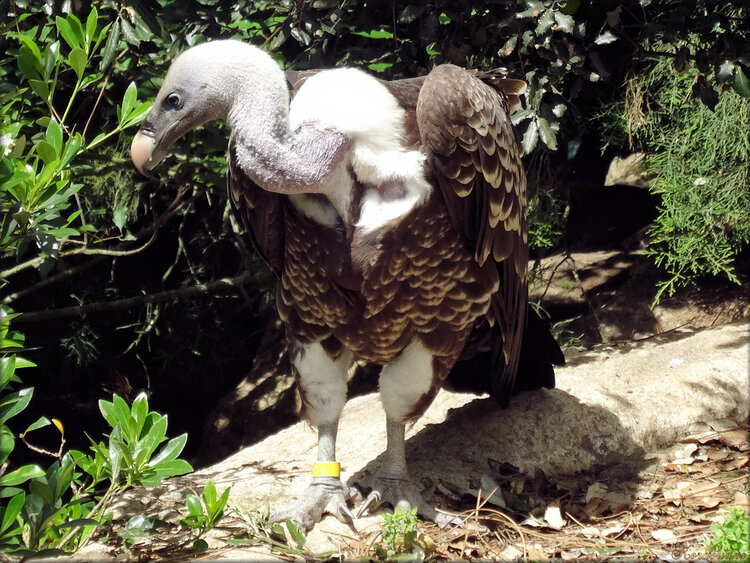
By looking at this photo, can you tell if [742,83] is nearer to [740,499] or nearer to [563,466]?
[740,499]

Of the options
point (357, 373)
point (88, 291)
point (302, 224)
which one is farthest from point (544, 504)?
point (88, 291)

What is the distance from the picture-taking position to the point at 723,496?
3352mm

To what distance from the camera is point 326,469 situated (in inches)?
128

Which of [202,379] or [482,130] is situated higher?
[482,130]

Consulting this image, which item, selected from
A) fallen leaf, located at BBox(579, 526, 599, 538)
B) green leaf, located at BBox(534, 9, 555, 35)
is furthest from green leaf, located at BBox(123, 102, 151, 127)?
fallen leaf, located at BBox(579, 526, 599, 538)

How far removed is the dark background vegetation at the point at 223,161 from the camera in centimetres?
351

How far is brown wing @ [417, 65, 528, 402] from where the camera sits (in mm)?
2848

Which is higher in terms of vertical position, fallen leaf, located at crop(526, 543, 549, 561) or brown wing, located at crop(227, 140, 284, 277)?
brown wing, located at crop(227, 140, 284, 277)

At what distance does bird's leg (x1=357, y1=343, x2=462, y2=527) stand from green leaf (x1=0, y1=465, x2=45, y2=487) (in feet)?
4.04

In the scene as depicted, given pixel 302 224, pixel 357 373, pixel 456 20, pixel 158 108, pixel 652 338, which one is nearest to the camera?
pixel 158 108

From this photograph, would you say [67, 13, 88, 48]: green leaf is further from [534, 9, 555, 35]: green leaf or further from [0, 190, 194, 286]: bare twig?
[534, 9, 555, 35]: green leaf

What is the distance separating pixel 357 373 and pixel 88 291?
1792mm

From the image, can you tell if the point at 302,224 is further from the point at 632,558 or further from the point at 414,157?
the point at 632,558

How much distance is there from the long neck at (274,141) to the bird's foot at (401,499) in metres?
1.23
